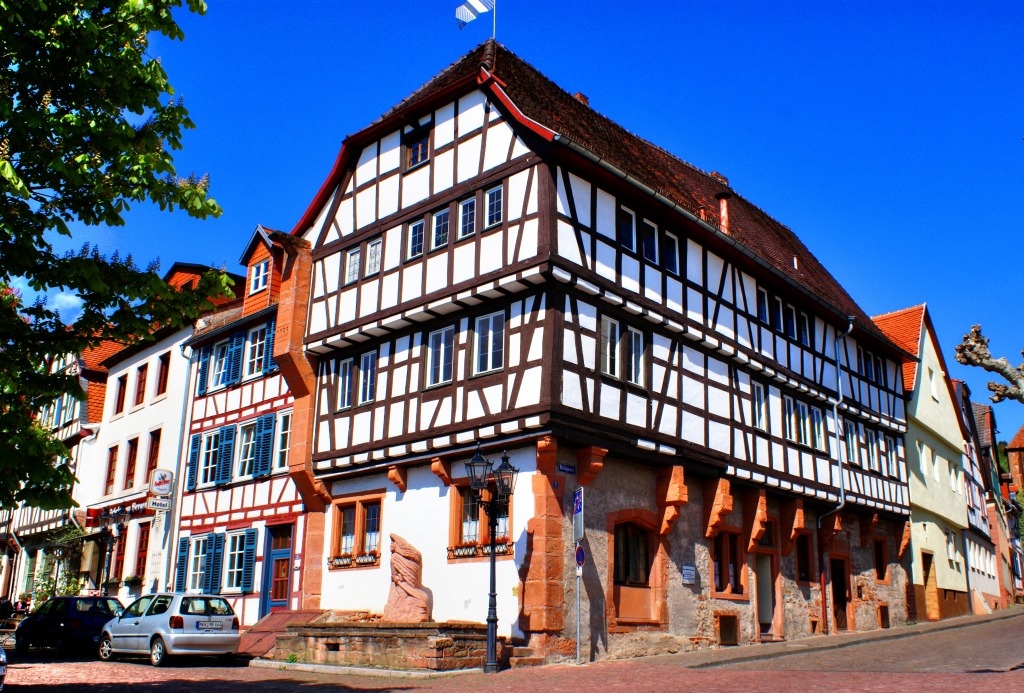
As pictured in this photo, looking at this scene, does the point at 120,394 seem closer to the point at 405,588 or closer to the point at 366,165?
the point at 366,165

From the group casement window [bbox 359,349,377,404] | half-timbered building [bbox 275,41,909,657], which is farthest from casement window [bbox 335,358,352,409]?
casement window [bbox 359,349,377,404]

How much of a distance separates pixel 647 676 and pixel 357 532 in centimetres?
874

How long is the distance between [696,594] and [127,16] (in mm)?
15460

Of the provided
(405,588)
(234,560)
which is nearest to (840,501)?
(405,588)

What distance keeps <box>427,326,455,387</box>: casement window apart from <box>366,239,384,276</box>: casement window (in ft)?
8.42

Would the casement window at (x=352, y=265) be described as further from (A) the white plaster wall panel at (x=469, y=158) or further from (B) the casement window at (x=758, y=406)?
(B) the casement window at (x=758, y=406)

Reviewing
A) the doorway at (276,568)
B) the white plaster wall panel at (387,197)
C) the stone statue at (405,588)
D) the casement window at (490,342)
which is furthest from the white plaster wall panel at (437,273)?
the doorway at (276,568)

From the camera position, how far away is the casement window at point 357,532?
21297 millimetres

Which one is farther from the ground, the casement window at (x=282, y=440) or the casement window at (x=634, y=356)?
the casement window at (x=634, y=356)

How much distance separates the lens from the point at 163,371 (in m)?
31.4

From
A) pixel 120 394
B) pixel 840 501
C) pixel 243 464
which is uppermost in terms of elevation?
pixel 120 394

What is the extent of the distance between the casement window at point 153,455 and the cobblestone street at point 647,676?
35.0 feet

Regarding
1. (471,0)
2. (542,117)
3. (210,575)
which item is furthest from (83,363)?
(542,117)

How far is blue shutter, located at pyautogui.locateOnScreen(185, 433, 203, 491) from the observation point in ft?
92.1
